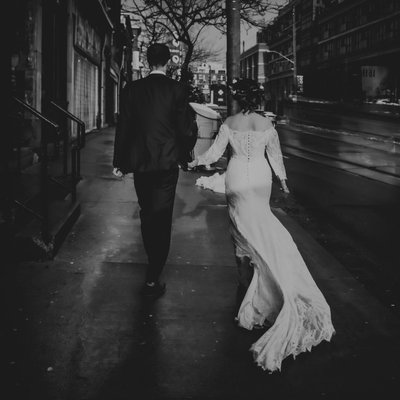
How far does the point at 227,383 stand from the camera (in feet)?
9.95

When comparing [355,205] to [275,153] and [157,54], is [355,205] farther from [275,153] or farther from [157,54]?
[157,54]

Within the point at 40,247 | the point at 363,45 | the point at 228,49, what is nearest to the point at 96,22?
the point at 228,49

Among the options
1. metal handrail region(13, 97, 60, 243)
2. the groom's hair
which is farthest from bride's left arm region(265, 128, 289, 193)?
metal handrail region(13, 97, 60, 243)

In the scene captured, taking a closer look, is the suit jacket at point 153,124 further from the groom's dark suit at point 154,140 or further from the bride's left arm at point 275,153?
the bride's left arm at point 275,153

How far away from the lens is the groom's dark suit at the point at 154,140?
433 centimetres

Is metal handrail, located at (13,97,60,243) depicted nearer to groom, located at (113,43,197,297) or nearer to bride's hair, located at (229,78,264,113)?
groom, located at (113,43,197,297)

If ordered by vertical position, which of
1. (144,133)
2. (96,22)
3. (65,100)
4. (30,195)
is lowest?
(30,195)

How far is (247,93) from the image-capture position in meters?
4.25

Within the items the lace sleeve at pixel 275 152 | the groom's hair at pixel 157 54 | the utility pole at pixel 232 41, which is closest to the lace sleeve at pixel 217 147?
the lace sleeve at pixel 275 152

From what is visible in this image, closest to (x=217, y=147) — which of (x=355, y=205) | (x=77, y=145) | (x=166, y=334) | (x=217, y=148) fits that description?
(x=217, y=148)

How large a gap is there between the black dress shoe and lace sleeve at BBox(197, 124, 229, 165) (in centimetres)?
112

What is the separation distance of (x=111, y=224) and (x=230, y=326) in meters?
3.38

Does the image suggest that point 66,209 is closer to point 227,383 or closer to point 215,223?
point 215,223

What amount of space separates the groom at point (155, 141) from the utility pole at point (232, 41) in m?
5.41
